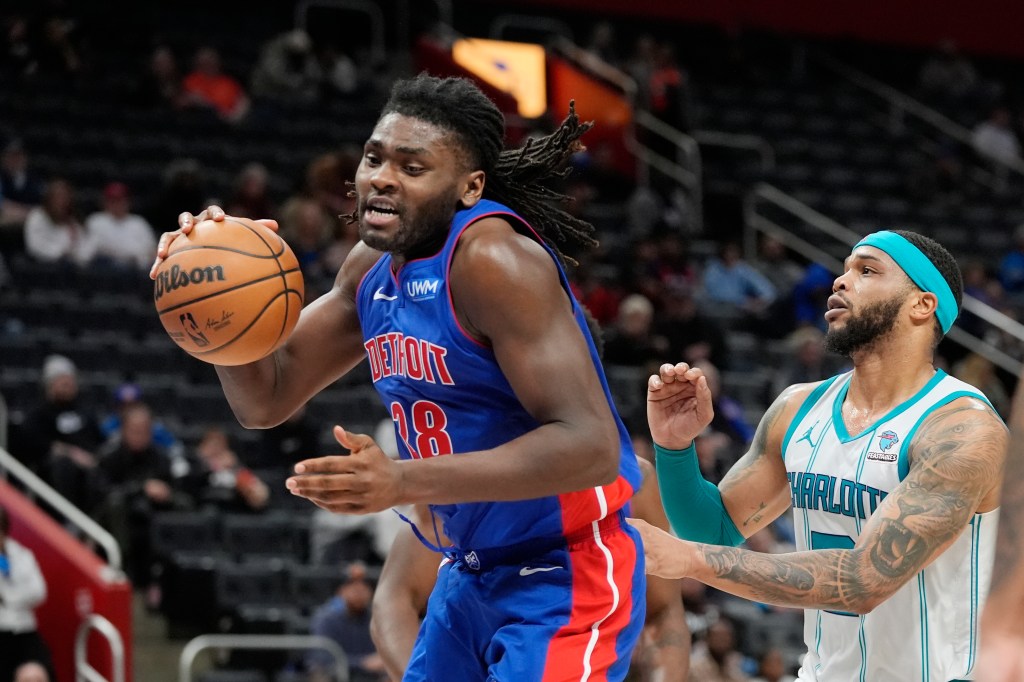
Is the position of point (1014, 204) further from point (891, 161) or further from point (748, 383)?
point (748, 383)

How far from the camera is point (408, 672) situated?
403 centimetres

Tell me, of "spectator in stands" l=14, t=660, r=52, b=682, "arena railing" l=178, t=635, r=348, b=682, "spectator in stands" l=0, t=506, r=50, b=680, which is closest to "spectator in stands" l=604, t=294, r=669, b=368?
"arena railing" l=178, t=635, r=348, b=682

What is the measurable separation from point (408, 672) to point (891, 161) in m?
15.7

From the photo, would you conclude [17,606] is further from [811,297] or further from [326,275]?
[811,297]

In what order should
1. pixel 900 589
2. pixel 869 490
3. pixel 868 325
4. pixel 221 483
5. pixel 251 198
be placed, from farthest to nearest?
pixel 251 198, pixel 221 483, pixel 868 325, pixel 869 490, pixel 900 589

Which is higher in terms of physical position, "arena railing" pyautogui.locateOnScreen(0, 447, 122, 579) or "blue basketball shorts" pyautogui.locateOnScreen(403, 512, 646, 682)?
"blue basketball shorts" pyautogui.locateOnScreen(403, 512, 646, 682)

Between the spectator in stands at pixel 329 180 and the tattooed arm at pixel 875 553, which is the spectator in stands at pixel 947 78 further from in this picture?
the tattooed arm at pixel 875 553

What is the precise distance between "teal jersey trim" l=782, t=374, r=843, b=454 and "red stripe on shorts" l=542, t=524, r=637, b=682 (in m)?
0.68

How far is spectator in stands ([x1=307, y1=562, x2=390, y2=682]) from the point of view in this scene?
9.15 m

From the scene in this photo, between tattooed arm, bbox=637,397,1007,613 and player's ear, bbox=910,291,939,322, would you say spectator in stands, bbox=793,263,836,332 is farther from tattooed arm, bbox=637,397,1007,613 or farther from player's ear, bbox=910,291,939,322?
tattooed arm, bbox=637,397,1007,613

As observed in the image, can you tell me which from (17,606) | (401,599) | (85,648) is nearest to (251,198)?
(85,648)

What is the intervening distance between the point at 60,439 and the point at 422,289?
22.2 ft

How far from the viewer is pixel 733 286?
49.2 ft

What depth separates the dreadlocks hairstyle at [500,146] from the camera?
381 centimetres
